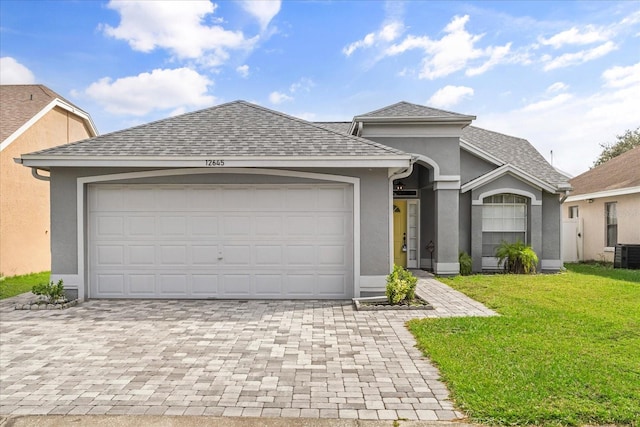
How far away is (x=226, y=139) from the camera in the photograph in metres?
9.78

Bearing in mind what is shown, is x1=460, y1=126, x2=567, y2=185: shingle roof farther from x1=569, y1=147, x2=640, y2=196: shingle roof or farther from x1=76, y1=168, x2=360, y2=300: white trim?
x1=76, y1=168, x2=360, y2=300: white trim

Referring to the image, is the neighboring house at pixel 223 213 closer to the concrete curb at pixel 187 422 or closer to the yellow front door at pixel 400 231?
the concrete curb at pixel 187 422

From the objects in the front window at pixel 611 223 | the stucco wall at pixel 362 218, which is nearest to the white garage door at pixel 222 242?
the stucco wall at pixel 362 218

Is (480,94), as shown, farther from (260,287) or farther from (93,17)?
(93,17)

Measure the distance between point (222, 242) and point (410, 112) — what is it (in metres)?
7.38

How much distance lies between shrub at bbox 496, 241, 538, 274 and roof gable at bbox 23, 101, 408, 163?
6.55 metres

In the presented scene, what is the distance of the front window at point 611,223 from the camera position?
53.2ft

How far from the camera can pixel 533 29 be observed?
1223 centimetres

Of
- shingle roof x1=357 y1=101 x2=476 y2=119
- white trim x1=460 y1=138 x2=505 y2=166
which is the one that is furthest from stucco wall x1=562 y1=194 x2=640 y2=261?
shingle roof x1=357 y1=101 x2=476 y2=119

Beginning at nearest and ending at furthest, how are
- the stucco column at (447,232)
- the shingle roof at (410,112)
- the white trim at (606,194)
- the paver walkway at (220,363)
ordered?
1. the paver walkway at (220,363)
2. the shingle roof at (410,112)
3. the stucco column at (447,232)
4. the white trim at (606,194)

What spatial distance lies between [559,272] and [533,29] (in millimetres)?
7636

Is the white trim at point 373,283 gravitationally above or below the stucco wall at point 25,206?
below

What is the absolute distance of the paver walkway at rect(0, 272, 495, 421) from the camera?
4270 millimetres

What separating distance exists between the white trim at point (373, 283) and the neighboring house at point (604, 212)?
1091cm
